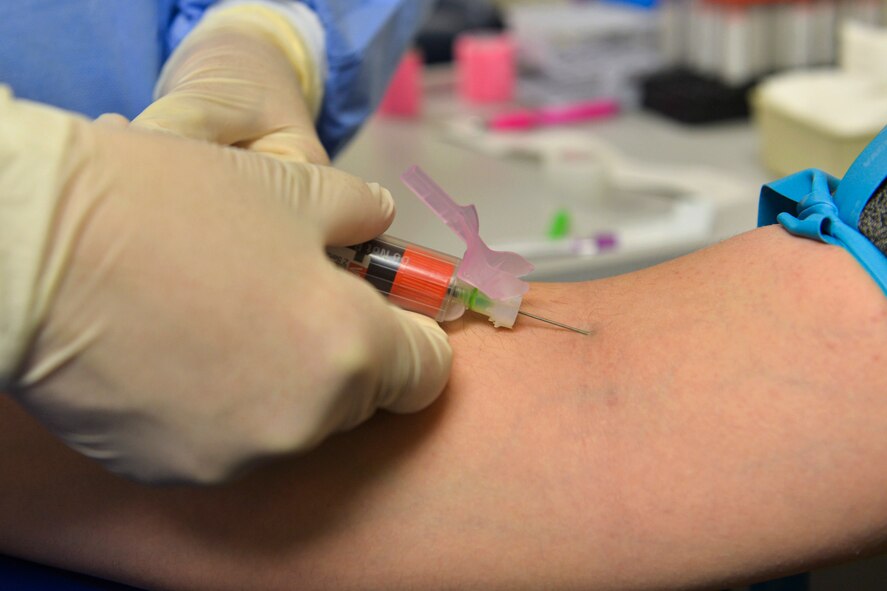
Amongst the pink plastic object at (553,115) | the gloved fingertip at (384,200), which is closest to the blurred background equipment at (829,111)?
the pink plastic object at (553,115)

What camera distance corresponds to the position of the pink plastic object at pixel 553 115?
6.91 ft

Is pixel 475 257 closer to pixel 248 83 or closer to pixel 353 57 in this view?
pixel 248 83

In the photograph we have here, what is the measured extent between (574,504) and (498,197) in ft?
3.51

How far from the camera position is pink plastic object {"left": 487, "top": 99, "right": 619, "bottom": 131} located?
211 cm

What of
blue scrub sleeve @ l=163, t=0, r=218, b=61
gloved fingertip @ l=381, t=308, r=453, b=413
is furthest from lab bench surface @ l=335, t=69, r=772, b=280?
gloved fingertip @ l=381, t=308, r=453, b=413

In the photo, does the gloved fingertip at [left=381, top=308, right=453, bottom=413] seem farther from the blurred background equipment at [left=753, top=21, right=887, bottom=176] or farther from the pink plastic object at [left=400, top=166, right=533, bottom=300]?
the blurred background equipment at [left=753, top=21, right=887, bottom=176]

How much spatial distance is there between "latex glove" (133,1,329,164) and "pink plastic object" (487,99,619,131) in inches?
34.9

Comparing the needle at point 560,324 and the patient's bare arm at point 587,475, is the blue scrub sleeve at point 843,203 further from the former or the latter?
the needle at point 560,324

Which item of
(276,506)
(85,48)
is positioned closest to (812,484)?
(276,506)

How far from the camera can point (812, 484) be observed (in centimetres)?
68

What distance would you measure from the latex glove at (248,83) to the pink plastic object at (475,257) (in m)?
0.20

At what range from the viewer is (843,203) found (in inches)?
30.5

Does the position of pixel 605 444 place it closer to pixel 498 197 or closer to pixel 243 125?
pixel 243 125

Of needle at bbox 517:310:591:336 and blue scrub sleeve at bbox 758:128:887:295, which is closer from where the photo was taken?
blue scrub sleeve at bbox 758:128:887:295
